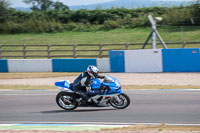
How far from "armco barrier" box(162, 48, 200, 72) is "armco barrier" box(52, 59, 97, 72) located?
14.3ft

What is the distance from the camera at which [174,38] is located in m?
23.2

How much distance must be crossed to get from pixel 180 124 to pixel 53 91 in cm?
773

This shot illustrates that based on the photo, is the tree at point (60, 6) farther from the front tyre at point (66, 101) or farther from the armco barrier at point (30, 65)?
the front tyre at point (66, 101)

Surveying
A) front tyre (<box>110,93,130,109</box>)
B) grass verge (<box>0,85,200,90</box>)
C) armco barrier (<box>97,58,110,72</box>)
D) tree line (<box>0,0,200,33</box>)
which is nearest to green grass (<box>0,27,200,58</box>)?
tree line (<box>0,0,200,33</box>)

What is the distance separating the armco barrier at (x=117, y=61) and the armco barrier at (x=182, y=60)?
234cm

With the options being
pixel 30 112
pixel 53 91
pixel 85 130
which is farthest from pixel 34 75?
pixel 85 130

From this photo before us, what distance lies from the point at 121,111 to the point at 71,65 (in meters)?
12.1

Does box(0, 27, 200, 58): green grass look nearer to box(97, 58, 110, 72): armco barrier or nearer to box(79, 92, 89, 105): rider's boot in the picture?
box(97, 58, 110, 72): armco barrier

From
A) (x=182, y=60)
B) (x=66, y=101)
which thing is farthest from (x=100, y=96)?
(x=182, y=60)

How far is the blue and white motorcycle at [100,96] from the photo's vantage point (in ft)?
33.9

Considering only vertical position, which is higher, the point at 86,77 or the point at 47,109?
the point at 86,77

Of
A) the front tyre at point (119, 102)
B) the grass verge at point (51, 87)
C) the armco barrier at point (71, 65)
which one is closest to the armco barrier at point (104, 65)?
the armco barrier at point (71, 65)

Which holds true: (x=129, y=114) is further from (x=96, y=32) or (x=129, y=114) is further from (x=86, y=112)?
(x=96, y=32)

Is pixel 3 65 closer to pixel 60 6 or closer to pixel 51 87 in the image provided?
pixel 51 87
